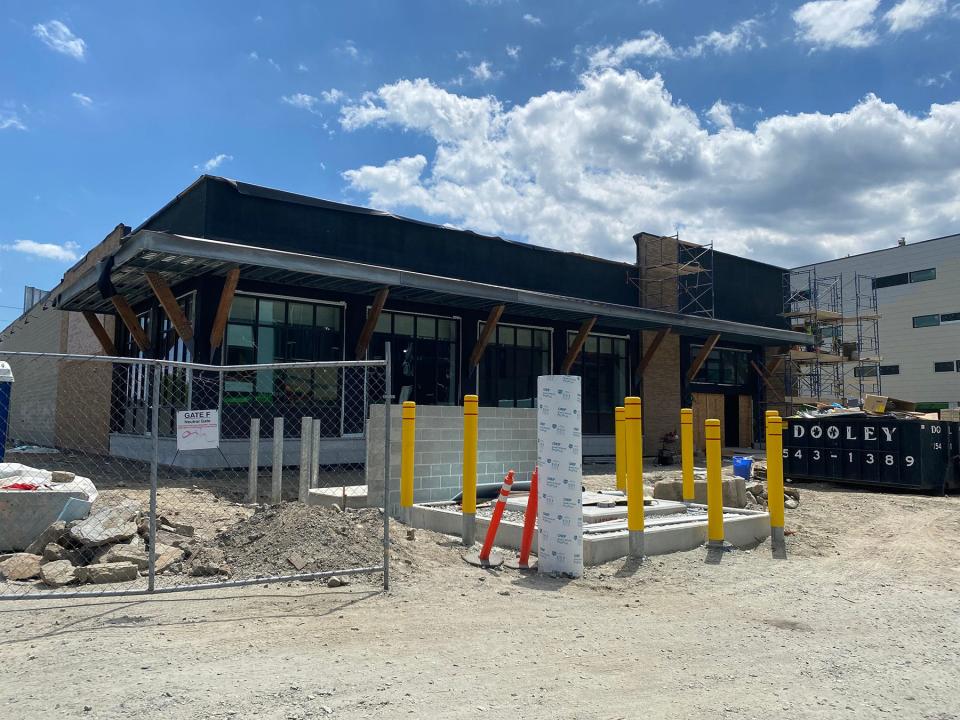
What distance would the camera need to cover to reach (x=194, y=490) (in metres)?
13.2

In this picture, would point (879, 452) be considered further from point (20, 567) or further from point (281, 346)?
point (20, 567)

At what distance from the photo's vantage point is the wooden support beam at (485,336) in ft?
66.2

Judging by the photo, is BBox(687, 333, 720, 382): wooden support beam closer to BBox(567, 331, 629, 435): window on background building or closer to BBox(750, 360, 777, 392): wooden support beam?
BBox(567, 331, 629, 435): window on background building

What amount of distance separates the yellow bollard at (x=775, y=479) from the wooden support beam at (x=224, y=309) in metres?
11.2

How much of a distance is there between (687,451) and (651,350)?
14977 millimetres

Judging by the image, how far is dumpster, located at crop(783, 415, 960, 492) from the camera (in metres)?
15.4

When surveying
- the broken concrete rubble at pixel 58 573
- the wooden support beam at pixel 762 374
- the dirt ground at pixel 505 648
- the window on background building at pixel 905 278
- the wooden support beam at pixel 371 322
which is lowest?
the dirt ground at pixel 505 648

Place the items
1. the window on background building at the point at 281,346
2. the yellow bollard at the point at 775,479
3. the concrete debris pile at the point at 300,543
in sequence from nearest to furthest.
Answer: the concrete debris pile at the point at 300,543
the yellow bollard at the point at 775,479
the window on background building at the point at 281,346

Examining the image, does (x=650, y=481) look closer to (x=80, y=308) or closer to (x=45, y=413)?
(x=80, y=308)

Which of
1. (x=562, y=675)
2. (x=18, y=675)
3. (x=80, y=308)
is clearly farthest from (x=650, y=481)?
(x=80, y=308)

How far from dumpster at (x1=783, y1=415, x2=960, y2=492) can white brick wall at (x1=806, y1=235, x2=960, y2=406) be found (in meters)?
35.3

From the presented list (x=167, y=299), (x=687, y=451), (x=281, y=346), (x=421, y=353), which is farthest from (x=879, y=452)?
(x=167, y=299)

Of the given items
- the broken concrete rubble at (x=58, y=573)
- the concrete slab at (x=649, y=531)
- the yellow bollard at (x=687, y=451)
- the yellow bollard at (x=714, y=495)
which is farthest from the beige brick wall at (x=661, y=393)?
the broken concrete rubble at (x=58, y=573)

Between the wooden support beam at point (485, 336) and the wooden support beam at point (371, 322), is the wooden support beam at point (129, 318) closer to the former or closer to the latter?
the wooden support beam at point (371, 322)
